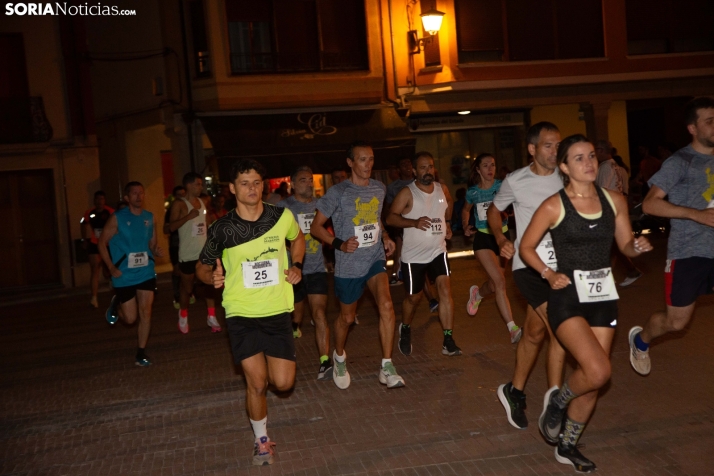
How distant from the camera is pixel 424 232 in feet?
26.0

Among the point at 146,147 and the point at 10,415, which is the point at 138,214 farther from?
the point at 146,147

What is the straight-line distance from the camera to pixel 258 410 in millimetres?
5492

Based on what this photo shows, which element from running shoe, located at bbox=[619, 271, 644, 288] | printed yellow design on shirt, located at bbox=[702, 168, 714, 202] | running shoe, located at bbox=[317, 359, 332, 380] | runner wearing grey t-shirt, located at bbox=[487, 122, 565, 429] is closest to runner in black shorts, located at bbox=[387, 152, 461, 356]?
running shoe, located at bbox=[317, 359, 332, 380]

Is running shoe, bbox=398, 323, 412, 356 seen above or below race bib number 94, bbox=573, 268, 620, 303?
below

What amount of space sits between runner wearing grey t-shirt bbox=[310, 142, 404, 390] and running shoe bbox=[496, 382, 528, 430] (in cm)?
141

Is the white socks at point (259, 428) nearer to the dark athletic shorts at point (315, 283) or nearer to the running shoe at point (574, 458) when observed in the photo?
Result: the running shoe at point (574, 458)

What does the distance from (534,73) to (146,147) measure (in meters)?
11.1

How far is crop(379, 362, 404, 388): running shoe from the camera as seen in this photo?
22.9 ft

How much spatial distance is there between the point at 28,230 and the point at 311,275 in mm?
13615

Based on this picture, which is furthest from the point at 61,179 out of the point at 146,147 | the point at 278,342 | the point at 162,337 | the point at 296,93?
the point at 278,342

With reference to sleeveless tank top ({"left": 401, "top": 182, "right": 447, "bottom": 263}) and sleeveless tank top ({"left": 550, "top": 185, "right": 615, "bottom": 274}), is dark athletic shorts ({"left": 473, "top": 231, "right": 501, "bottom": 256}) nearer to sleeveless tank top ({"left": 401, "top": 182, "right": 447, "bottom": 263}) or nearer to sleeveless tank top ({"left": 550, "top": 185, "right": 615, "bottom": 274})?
sleeveless tank top ({"left": 401, "top": 182, "right": 447, "bottom": 263})

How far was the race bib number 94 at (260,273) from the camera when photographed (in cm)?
555

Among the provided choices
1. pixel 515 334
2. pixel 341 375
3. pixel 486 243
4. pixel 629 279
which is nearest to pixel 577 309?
pixel 341 375

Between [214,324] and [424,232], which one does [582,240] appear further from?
[214,324]
